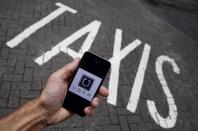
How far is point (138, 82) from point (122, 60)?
0.83m

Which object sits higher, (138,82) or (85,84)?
(85,84)

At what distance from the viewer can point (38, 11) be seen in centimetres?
763

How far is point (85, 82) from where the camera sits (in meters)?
3.27

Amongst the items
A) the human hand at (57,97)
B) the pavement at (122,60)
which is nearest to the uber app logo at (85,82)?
the human hand at (57,97)

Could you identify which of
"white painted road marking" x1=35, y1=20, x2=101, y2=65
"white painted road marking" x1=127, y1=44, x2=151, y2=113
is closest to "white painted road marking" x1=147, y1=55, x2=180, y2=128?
"white painted road marking" x1=127, y1=44, x2=151, y2=113

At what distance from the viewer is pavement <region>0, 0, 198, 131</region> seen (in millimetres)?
5277

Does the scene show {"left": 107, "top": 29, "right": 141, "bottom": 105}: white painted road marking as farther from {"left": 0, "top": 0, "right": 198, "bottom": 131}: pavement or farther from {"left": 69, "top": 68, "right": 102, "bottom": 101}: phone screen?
{"left": 69, "top": 68, "right": 102, "bottom": 101}: phone screen

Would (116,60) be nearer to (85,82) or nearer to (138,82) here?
(138,82)

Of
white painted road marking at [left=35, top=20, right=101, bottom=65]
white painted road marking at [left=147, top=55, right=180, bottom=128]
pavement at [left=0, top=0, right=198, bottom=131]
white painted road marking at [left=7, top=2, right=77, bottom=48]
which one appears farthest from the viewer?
white painted road marking at [left=7, top=2, right=77, bottom=48]

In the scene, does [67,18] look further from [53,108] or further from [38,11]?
[53,108]

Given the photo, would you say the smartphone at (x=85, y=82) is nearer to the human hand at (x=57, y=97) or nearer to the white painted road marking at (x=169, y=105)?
the human hand at (x=57, y=97)

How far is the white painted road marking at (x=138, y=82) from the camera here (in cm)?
576

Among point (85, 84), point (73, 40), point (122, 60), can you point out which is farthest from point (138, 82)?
point (85, 84)

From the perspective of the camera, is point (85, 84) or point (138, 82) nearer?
point (85, 84)
